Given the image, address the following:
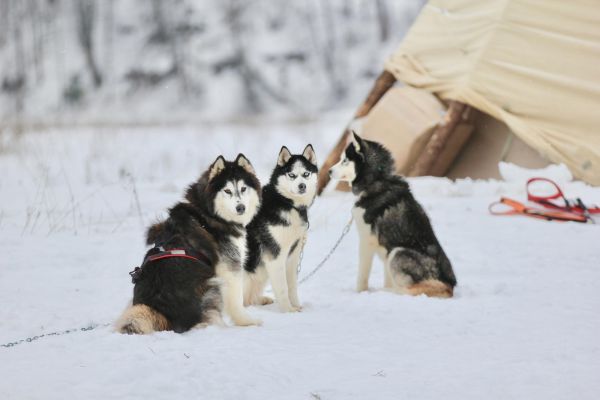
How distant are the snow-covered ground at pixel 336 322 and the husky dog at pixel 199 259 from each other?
0.43 feet

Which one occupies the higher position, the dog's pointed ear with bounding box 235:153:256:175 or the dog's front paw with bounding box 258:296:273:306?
the dog's pointed ear with bounding box 235:153:256:175

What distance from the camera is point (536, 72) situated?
22.6 feet

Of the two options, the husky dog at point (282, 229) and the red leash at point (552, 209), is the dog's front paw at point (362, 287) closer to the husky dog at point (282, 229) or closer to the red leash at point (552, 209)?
the husky dog at point (282, 229)

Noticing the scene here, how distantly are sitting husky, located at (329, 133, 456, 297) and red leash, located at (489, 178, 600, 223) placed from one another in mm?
2137

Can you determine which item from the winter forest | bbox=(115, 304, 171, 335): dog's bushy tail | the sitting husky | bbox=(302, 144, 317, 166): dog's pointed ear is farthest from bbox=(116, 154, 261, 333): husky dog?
the winter forest

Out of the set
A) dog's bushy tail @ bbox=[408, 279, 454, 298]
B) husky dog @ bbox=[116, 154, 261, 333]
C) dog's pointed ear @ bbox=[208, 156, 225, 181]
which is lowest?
dog's bushy tail @ bbox=[408, 279, 454, 298]

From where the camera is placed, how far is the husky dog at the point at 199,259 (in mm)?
2875

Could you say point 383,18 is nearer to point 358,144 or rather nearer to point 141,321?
point 358,144

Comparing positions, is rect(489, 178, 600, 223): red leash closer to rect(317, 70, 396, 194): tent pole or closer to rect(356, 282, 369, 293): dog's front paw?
rect(317, 70, 396, 194): tent pole

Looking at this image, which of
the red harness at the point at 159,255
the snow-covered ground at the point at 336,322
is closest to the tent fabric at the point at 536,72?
the snow-covered ground at the point at 336,322

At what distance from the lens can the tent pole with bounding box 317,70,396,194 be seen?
784 centimetres

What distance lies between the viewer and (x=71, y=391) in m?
2.20

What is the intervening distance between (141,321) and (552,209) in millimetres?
4265

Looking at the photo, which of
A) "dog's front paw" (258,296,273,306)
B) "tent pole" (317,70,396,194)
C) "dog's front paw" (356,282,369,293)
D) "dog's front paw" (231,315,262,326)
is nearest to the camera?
"dog's front paw" (231,315,262,326)
